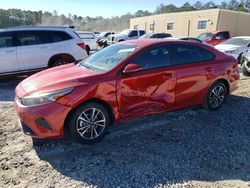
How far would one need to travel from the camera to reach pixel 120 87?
4.55 meters

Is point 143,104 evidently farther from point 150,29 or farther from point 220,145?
point 150,29

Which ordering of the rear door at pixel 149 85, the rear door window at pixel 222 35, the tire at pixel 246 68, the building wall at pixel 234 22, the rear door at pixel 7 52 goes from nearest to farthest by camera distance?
the rear door at pixel 149 85
the rear door at pixel 7 52
the tire at pixel 246 68
the rear door window at pixel 222 35
the building wall at pixel 234 22

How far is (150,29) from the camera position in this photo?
4381cm

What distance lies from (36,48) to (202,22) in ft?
98.4

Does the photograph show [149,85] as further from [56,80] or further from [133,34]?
[133,34]

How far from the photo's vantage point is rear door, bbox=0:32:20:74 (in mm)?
8344

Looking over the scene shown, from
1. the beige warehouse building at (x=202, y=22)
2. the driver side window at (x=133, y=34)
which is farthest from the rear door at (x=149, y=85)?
the beige warehouse building at (x=202, y=22)

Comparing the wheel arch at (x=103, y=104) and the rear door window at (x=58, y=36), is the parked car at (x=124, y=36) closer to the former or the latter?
the rear door window at (x=58, y=36)

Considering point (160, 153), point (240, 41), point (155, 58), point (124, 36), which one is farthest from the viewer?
point (124, 36)

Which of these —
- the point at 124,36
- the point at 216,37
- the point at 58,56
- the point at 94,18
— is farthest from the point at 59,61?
the point at 94,18

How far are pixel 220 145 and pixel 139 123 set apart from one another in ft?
5.00

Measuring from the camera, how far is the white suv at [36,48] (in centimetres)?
841

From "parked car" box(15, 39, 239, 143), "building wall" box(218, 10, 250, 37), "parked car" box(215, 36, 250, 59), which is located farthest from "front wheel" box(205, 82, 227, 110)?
"building wall" box(218, 10, 250, 37)

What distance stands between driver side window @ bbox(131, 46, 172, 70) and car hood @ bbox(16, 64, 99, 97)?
0.86 meters
